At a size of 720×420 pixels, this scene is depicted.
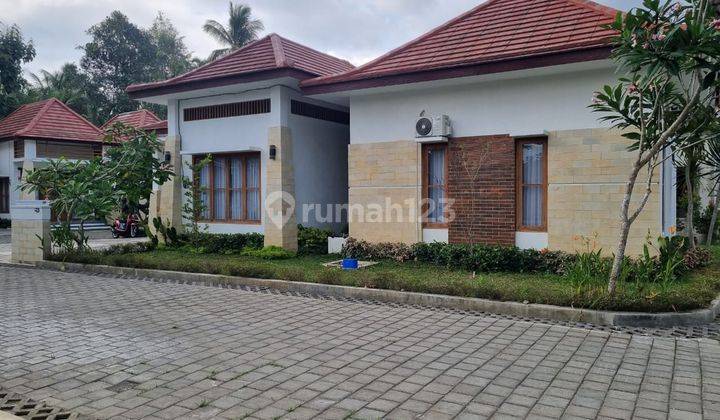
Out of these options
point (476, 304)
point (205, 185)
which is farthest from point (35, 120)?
point (476, 304)

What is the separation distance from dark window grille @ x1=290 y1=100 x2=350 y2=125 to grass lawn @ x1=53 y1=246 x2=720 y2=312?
3.44 meters

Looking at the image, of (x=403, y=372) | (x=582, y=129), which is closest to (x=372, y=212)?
(x=582, y=129)

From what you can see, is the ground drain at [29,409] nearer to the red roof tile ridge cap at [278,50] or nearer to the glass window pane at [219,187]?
the red roof tile ridge cap at [278,50]

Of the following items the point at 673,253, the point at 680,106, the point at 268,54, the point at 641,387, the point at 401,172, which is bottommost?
the point at 641,387

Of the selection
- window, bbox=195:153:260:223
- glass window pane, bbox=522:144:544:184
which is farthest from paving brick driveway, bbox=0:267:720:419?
window, bbox=195:153:260:223

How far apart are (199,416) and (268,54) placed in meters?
10.4

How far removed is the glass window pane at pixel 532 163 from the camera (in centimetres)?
1022

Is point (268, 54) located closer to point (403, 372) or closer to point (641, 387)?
point (403, 372)

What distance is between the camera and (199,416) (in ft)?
12.5

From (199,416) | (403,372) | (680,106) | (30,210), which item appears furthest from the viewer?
(30,210)

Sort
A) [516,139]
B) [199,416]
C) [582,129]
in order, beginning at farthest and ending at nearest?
1. [516,139]
2. [582,129]
3. [199,416]

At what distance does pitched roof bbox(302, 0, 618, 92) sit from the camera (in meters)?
9.44

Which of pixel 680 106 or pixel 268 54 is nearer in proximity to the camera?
pixel 680 106

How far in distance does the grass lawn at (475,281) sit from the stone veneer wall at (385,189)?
0.91 metres
